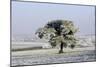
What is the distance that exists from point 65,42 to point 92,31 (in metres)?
0.44

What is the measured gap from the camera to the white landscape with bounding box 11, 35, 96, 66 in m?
2.58

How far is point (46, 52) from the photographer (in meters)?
2.71

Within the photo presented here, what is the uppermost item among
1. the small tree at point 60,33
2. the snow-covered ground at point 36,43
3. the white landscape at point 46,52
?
the small tree at point 60,33

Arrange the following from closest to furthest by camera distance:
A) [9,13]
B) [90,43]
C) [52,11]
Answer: [9,13] → [52,11] → [90,43]

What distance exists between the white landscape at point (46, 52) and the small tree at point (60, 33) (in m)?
0.07

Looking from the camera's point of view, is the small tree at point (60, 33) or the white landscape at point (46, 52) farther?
the small tree at point (60, 33)

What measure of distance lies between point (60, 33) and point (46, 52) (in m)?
0.30

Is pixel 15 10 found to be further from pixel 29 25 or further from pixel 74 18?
pixel 74 18

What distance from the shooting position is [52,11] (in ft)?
9.00

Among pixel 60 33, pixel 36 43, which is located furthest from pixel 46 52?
pixel 60 33

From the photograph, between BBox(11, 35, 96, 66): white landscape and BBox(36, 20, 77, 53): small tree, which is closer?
BBox(11, 35, 96, 66): white landscape

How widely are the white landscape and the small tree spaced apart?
0.07 meters

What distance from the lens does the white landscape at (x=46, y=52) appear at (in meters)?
2.58
